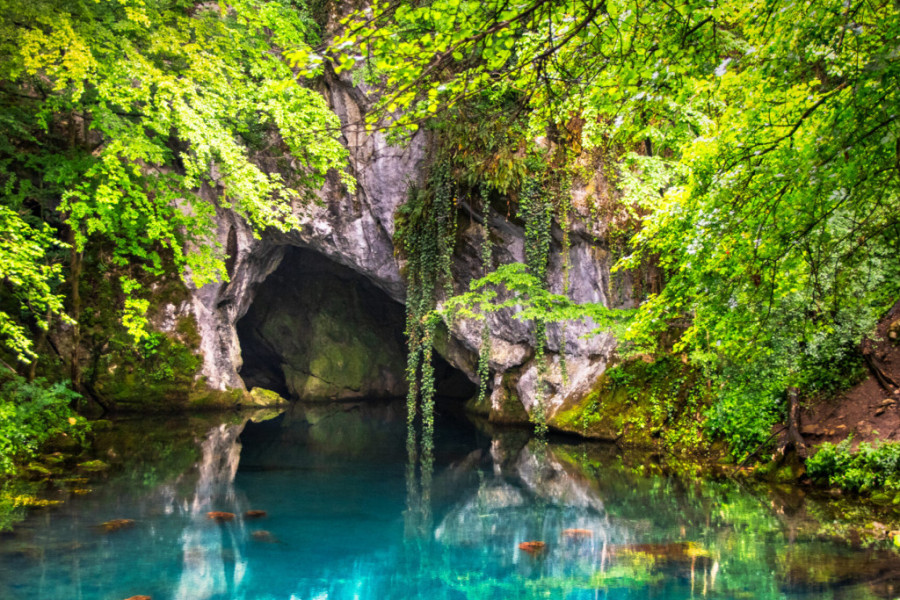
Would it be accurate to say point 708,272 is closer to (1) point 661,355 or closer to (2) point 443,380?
(1) point 661,355

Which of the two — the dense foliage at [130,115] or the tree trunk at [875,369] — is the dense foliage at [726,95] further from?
the dense foliage at [130,115]

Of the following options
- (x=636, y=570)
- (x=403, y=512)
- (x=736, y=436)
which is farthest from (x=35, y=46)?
(x=736, y=436)

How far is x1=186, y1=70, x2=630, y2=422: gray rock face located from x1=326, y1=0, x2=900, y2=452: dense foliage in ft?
23.0

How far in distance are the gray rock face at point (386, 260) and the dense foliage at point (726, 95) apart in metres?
7.00

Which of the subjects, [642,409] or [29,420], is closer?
[29,420]

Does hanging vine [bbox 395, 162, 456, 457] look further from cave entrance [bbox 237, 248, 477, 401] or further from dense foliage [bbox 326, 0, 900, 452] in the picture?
cave entrance [bbox 237, 248, 477, 401]

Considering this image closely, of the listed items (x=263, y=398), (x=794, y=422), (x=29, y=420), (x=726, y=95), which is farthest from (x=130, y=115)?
(x=794, y=422)

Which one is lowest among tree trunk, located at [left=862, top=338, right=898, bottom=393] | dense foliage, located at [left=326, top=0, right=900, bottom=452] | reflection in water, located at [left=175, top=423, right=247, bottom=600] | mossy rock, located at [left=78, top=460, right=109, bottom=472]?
reflection in water, located at [left=175, top=423, right=247, bottom=600]

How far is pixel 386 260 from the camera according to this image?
1712 centimetres

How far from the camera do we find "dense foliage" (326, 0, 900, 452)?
10.5 ft

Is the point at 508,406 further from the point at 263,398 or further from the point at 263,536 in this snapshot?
the point at 263,536

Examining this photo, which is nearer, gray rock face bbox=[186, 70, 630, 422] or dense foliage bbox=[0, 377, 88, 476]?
dense foliage bbox=[0, 377, 88, 476]

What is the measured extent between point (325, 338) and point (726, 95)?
65.6 ft

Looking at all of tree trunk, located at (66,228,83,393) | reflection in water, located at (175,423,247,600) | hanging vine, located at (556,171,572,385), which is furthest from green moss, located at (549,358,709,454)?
tree trunk, located at (66,228,83,393)
